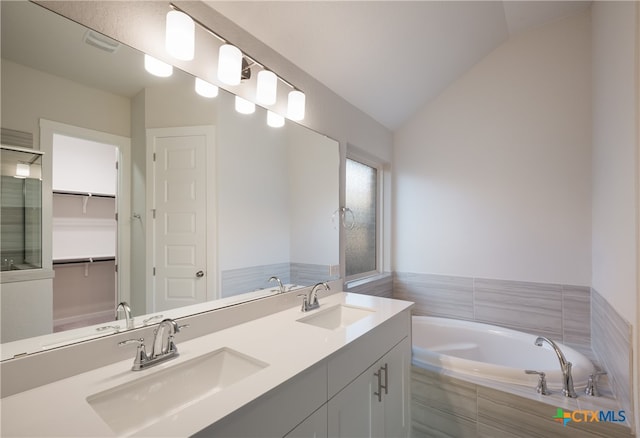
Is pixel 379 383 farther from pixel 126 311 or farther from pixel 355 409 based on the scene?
pixel 126 311

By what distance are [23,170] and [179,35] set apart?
27.7 inches

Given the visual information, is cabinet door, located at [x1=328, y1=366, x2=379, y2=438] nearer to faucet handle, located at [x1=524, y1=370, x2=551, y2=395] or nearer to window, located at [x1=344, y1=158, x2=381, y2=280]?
faucet handle, located at [x1=524, y1=370, x2=551, y2=395]

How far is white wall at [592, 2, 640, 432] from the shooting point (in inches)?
52.2

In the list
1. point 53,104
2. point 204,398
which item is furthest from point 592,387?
point 53,104

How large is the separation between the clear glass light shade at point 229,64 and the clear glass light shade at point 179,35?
0.16 m

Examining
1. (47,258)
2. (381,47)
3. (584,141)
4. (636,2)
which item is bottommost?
(47,258)

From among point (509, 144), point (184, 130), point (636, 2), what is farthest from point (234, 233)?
point (509, 144)

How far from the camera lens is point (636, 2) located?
50.0 inches

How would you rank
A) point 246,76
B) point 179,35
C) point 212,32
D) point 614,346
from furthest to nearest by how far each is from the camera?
point 614,346, point 246,76, point 212,32, point 179,35

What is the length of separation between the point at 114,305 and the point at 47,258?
0.26 meters

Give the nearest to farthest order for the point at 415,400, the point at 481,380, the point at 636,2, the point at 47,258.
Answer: the point at 47,258 < the point at 636,2 < the point at 481,380 < the point at 415,400

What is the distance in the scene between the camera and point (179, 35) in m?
1.14

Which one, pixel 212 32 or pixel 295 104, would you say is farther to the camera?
pixel 295 104

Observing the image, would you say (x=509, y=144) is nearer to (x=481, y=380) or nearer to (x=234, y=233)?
(x=481, y=380)
